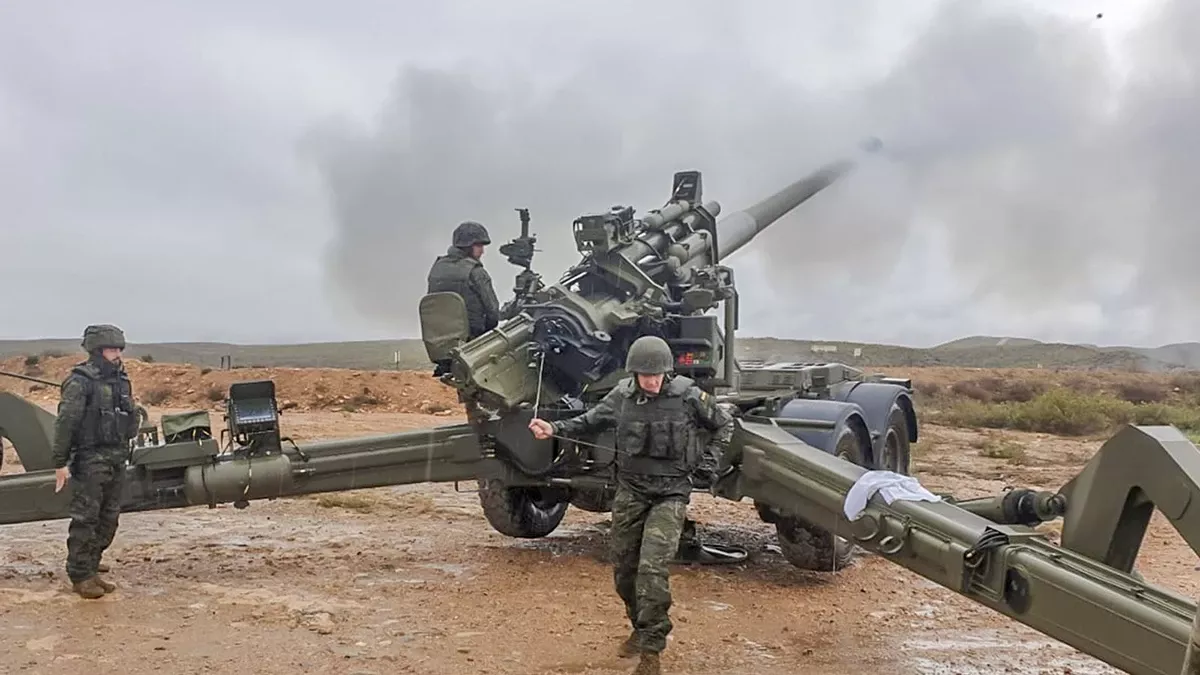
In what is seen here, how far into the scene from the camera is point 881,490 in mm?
5441

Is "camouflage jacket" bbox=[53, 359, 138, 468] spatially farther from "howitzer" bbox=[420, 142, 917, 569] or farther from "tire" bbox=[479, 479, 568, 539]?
"tire" bbox=[479, 479, 568, 539]

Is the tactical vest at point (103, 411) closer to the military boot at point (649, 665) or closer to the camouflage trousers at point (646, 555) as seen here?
the camouflage trousers at point (646, 555)

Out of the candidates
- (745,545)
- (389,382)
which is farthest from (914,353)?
(745,545)

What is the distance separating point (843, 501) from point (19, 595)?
4909mm

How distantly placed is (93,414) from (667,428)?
3.71m

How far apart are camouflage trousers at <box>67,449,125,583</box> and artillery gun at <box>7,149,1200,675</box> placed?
266 mm

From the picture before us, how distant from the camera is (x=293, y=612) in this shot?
625cm

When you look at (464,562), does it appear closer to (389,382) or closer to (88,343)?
(88,343)

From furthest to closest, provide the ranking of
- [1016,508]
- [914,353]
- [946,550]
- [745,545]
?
[914,353], [745,545], [1016,508], [946,550]

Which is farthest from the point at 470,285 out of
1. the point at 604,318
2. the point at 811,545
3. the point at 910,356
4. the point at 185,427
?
the point at 910,356

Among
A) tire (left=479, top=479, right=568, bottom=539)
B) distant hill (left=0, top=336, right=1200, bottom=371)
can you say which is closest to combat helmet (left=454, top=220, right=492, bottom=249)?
tire (left=479, top=479, right=568, bottom=539)

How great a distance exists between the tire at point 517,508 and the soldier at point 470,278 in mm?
1395

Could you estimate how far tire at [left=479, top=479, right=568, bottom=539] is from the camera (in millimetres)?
8297

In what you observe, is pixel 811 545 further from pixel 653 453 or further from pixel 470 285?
pixel 470 285
